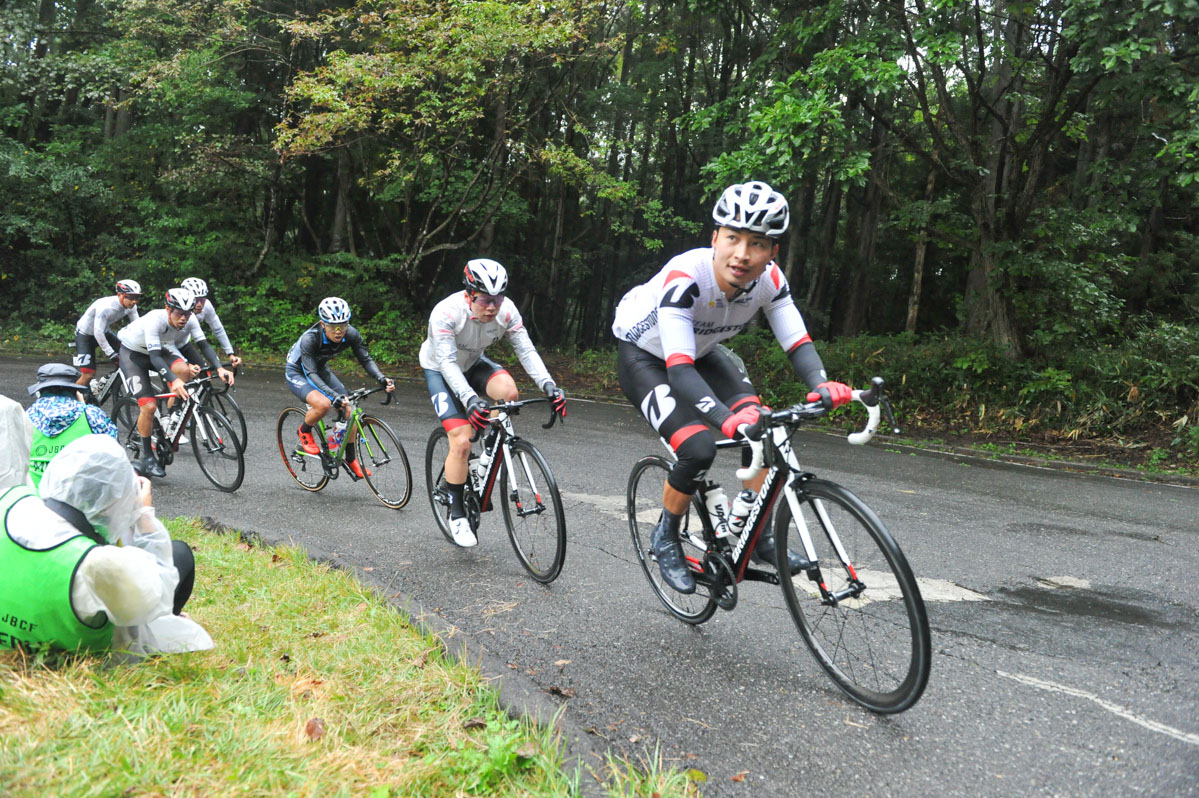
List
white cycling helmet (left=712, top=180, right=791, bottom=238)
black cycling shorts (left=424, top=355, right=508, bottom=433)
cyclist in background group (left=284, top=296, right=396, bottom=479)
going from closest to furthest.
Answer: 1. white cycling helmet (left=712, top=180, right=791, bottom=238)
2. black cycling shorts (left=424, top=355, right=508, bottom=433)
3. cyclist in background group (left=284, top=296, right=396, bottom=479)

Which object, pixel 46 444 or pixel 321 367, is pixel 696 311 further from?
pixel 321 367

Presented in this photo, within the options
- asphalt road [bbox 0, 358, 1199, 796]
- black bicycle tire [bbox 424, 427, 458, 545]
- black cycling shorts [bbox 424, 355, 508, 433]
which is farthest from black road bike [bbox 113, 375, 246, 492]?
black cycling shorts [bbox 424, 355, 508, 433]

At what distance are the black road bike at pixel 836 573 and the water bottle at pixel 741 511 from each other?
5 cm

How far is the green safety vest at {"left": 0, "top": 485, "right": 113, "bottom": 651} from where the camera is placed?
2887 mm

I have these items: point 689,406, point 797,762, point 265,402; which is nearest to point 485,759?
point 797,762

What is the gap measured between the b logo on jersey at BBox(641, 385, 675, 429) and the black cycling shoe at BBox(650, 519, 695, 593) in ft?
1.82

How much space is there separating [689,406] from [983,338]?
1424 centimetres

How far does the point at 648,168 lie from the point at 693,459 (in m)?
29.2

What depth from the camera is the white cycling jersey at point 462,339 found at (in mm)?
6012

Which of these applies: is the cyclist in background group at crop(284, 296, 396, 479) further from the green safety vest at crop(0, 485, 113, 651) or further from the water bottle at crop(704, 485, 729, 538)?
the green safety vest at crop(0, 485, 113, 651)

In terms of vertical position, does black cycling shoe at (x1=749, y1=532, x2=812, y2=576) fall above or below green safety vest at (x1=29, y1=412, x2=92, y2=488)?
below

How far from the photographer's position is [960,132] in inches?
611

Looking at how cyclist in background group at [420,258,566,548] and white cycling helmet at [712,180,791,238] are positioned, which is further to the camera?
cyclist in background group at [420,258,566,548]

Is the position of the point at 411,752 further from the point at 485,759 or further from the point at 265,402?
the point at 265,402
